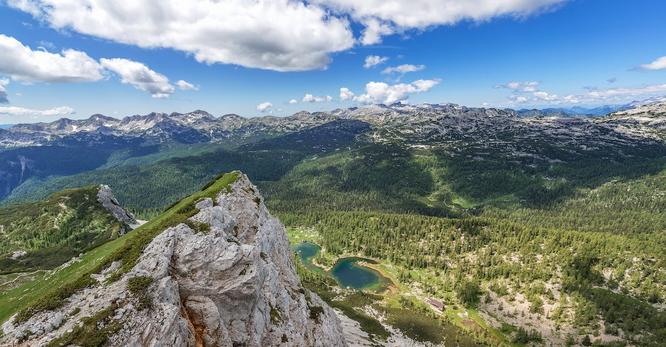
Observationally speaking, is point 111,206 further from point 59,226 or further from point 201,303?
Answer: point 201,303

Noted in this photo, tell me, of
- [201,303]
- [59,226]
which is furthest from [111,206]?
[201,303]

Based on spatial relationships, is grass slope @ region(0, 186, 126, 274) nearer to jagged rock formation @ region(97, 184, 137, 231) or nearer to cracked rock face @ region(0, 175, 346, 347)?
jagged rock formation @ region(97, 184, 137, 231)

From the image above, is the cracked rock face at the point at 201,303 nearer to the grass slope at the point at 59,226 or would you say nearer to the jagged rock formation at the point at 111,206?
the grass slope at the point at 59,226

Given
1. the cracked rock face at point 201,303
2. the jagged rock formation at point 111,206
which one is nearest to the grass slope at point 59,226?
the jagged rock formation at point 111,206

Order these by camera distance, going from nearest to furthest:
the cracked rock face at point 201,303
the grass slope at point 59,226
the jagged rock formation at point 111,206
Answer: the cracked rock face at point 201,303 → the grass slope at point 59,226 → the jagged rock formation at point 111,206

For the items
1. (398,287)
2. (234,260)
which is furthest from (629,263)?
(234,260)

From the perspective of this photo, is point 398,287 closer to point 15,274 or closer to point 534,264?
point 534,264

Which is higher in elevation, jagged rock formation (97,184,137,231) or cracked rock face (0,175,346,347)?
cracked rock face (0,175,346,347)

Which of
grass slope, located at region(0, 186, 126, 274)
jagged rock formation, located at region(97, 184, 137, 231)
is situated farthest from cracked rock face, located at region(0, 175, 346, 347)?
jagged rock formation, located at region(97, 184, 137, 231)

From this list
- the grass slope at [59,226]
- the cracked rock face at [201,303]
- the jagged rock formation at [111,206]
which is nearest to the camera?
the cracked rock face at [201,303]
